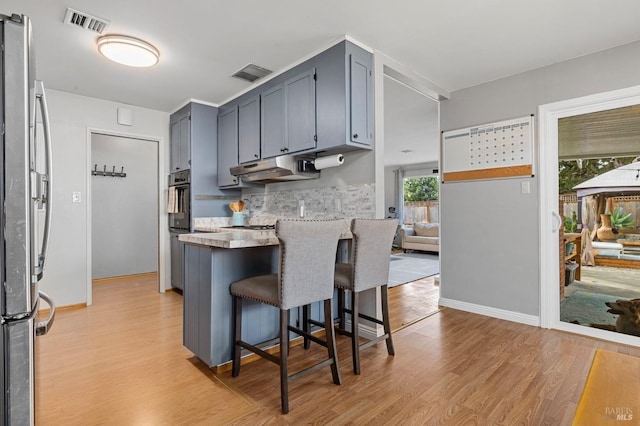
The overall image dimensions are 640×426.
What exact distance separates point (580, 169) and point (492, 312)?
4.99 ft

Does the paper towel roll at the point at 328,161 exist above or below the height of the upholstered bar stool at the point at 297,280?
above

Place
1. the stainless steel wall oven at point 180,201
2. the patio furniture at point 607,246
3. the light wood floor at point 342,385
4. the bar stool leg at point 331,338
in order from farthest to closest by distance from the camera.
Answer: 1. the stainless steel wall oven at point 180,201
2. the patio furniture at point 607,246
3. the bar stool leg at point 331,338
4. the light wood floor at point 342,385

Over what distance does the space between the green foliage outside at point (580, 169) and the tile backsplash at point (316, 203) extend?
1746 millimetres

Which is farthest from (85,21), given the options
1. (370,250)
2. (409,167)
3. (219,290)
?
(409,167)

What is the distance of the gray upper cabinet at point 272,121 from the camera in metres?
3.27

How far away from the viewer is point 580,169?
289 cm

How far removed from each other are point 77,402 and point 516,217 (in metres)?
3.58

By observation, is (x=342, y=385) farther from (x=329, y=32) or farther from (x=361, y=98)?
(x=329, y=32)

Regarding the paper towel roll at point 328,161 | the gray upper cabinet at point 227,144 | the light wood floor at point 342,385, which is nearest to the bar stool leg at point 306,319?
the light wood floor at point 342,385

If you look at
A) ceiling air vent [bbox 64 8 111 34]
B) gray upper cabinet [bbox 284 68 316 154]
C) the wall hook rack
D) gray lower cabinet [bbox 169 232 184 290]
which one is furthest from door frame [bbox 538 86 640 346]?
the wall hook rack

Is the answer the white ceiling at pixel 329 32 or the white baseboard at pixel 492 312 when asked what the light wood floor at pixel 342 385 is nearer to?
the white baseboard at pixel 492 312

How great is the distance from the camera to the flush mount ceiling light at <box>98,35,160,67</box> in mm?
2559

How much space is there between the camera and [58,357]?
7.77 feet

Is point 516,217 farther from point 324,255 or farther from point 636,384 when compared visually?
point 636,384
